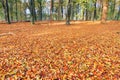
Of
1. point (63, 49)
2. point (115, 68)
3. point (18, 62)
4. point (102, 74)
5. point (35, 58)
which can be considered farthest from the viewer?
point (63, 49)

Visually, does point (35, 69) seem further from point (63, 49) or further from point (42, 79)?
point (63, 49)

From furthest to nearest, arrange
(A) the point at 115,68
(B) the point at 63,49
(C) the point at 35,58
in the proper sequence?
(B) the point at 63,49, (C) the point at 35,58, (A) the point at 115,68

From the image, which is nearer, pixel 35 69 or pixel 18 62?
pixel 35 69

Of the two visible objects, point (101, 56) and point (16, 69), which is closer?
point (16, 69)

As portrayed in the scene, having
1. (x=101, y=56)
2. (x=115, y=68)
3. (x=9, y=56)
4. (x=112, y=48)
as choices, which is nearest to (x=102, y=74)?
(x=115, y=68)

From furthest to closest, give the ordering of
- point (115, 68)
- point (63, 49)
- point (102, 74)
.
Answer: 1. point (63, 49)
2. point (115, 68)
3. point (102, 74)

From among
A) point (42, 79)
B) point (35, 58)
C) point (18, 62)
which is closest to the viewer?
point (42, 79)

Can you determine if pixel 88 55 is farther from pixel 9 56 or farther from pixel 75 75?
pixel 9 56

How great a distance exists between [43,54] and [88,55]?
7.27 ft

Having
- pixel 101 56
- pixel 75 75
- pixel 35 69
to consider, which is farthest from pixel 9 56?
pixel 101 56

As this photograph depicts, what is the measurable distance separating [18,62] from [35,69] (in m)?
1.17

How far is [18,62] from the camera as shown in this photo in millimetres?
7051

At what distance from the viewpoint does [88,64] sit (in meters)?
6.83

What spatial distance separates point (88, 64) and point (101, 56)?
4.47ft
